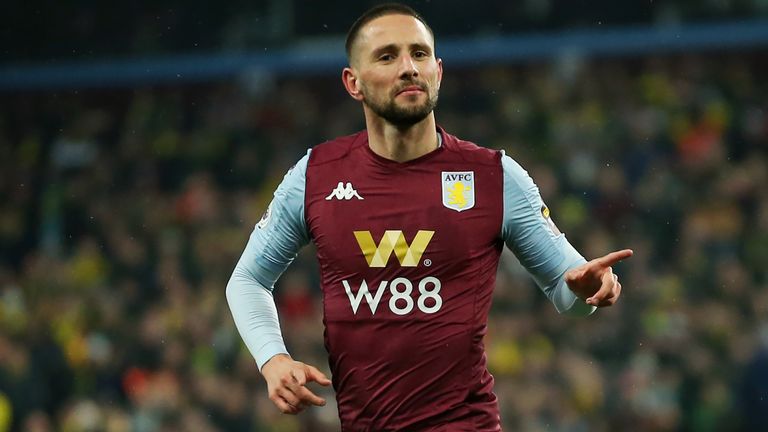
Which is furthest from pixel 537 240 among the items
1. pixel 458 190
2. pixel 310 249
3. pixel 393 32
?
pixel 310 249

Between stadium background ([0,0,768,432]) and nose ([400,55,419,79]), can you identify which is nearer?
nose ([400,55,419,79])

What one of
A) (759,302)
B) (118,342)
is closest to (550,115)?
(759,302)

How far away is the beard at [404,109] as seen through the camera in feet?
13.3

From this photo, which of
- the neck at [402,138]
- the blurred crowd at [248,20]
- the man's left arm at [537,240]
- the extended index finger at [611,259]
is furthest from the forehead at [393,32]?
the blurred crowd at [248,20]

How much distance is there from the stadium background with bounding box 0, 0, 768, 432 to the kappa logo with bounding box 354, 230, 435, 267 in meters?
5.88

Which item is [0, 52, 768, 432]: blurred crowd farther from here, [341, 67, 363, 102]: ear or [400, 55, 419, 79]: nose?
[400, 55, 419, 79]: nose

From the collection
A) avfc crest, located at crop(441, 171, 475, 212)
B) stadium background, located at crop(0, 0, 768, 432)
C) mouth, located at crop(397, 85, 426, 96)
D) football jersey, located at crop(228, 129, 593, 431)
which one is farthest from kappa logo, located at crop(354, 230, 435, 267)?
stadium background, located at crop(0, 0, 768, 432)

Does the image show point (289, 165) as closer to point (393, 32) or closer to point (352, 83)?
point (352, 83)

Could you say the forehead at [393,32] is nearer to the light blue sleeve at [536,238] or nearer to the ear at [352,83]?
the ear at [352,83]

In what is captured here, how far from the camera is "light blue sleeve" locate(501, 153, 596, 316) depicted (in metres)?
4.14

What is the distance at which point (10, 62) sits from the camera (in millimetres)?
17406

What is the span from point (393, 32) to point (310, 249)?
8.43 m

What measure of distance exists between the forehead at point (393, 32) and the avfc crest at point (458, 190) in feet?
1.44

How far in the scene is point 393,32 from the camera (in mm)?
4129
